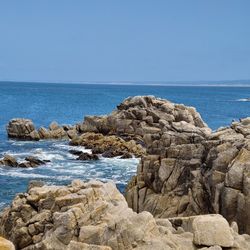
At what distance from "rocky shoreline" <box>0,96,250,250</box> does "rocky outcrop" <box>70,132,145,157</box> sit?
25.3 meters

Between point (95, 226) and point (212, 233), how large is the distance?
5248mm

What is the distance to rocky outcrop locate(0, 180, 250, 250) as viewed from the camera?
822 inches

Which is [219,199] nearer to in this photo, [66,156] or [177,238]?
[177,238]

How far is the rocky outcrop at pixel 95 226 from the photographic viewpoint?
68.5 feet

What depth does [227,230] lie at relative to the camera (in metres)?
21.0

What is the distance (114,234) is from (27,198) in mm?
11212

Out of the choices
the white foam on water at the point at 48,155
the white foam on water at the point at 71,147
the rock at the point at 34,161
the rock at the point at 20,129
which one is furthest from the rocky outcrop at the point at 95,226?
the rock at the point at 20,129

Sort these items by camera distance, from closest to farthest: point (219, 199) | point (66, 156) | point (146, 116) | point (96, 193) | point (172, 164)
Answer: point (96, 193)
point (219, 199)
point (172, 164)
point (66, 156)
point (146, 116)

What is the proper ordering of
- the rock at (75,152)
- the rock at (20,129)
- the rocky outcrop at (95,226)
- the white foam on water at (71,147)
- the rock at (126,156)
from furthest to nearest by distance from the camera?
the rock at (20,129) < the white foam on water at (71,147) < the rock at (75,152) < the rock at (126,156) < the rocky outcrop at (95,226)

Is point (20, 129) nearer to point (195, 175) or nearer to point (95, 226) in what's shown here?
point (195, 175)

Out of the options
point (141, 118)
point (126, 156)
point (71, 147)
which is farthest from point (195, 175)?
point (141, 118)

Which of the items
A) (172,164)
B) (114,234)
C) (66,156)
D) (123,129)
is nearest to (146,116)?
(123,129)

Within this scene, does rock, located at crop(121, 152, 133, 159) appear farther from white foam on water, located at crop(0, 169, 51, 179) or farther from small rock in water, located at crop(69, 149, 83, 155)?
white foam on water, located at crop(0, 169, 51, 179)

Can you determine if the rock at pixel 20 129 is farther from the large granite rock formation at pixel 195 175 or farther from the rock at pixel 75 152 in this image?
the large granite rock formation at pixel 195 175
